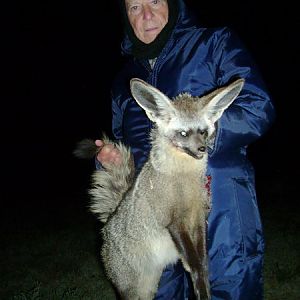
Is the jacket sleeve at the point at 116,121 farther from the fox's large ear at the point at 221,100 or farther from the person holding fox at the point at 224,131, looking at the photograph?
the fox's large ear at the point at 221,100

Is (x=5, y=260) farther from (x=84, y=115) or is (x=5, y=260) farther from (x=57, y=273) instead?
(x=84, y=115)

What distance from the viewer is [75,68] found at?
24.2 meters

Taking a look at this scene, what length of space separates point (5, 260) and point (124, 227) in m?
4.98

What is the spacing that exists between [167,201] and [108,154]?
85 centimetres

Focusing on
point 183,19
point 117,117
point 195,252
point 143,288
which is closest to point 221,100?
point 183,19

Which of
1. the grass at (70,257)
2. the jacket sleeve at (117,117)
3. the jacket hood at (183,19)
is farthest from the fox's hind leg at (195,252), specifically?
the grass at (70,257)

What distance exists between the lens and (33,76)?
77.0 feet

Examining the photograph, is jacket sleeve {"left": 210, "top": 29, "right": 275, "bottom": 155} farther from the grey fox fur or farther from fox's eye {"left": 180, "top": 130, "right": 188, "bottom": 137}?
fox's eye {"left": 180, "top": 130, "right": 188, "bottom": 137}

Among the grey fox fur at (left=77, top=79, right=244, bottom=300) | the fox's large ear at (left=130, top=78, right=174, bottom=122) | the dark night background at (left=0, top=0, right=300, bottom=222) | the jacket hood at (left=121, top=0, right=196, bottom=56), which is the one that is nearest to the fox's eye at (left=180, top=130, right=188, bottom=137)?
the grey fox fur at (left=77, top=79, right=244, bottom=300)

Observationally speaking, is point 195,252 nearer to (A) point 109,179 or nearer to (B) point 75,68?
(A) point 109,179

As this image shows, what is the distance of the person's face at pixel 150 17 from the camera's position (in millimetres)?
3734

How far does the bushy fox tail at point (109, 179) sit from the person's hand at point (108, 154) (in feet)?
0.12

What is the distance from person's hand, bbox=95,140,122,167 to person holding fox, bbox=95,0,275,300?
287mm

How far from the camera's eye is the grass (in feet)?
20.8
